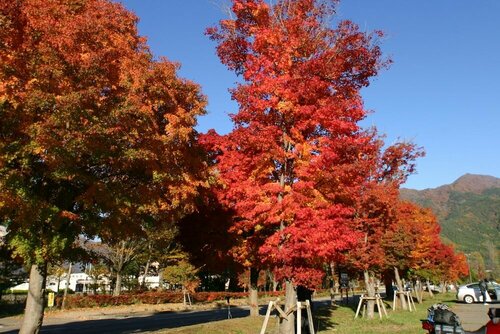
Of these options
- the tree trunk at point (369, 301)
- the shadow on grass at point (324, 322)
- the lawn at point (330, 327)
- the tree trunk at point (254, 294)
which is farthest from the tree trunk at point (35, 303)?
the tree trunk at point (369, 301)

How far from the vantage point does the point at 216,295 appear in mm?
45938

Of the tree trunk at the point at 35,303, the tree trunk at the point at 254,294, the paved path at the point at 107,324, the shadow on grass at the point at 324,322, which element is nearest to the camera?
the tree trunk at the point at 35,303

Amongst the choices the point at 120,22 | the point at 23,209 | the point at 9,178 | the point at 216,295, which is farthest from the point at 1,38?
the point at 216,295

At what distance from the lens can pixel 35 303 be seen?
1153 cm

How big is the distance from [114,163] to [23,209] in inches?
103

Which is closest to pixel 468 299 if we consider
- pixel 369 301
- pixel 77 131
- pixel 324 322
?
pixel 369 301

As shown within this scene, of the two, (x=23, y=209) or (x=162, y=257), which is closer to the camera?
(x=23, y=209)

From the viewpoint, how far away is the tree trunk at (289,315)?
12.6 m

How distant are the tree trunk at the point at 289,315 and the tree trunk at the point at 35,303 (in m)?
6.91

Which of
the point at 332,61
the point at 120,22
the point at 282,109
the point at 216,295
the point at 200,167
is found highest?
the point at 120,22

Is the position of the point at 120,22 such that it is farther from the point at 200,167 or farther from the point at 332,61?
the point at 332,61

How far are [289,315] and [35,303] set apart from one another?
720 cm

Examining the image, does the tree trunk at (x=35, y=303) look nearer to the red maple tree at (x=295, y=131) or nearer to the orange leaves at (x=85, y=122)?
the orange leaves at (x=85, y=122)

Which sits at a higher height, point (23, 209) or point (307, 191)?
point (307, 191)
